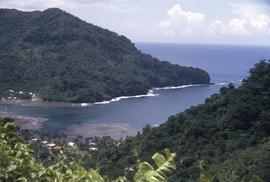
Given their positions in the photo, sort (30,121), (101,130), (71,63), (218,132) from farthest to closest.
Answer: (71,63)
(30,121)
(101,130)
(218,132)

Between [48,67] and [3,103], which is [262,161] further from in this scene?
[48,67]

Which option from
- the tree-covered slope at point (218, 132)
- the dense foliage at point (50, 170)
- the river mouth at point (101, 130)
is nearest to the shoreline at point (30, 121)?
the river mouth at point (101, 130)

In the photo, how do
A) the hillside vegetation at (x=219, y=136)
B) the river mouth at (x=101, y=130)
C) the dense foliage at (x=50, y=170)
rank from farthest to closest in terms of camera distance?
the river mouth at (x=101, y=130) < the hillside vegetation at (x=219, y=136) < the dense foliage at (x=50, y=170)

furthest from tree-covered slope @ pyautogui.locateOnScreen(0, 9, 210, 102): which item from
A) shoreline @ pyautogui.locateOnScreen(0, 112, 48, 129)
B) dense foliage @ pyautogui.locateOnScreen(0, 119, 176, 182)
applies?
dense foliage @ pyautogui.locateOnScreen(0, 119, 176, 182)

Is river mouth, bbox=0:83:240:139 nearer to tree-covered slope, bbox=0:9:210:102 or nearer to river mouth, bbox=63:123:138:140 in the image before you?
river mouth, bbox=63:123:138:140

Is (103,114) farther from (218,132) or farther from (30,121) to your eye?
(218,132)

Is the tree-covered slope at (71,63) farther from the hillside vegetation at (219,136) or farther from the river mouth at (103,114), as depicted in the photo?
the hillside vegetation at (219,136)

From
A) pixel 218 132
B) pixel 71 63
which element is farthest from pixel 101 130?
pixel 71 63
